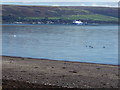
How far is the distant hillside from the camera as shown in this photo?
150750mm

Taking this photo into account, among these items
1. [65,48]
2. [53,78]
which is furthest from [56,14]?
[53,78]

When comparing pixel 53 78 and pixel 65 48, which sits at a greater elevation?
pixel 53 78

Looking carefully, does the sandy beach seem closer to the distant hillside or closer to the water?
the water

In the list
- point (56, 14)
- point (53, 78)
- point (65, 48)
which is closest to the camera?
point (53, 78)

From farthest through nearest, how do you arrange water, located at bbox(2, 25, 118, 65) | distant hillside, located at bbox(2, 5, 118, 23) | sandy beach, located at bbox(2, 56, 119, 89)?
distant hillside, located at bbox(2, 5, 118, 23) → water, located at bbox(2, 25, 118, 65) → sandy beach, located at bbox(2, 56, 119, 89)

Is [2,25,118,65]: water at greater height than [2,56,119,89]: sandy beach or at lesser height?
lesser

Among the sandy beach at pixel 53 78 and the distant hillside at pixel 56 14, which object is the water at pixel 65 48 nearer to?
the sandy beach at pixel 53 78

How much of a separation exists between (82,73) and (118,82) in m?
2.58

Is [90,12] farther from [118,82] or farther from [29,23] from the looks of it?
[118,82]

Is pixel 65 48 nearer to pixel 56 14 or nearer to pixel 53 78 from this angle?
pixel 53 78

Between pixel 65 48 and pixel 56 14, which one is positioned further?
pixel 56 14

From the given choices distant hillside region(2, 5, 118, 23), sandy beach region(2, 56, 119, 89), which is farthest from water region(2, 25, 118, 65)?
distant hillside region(2, 5, 118, 23)

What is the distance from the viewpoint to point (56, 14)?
529 feet

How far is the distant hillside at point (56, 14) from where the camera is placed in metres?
151
